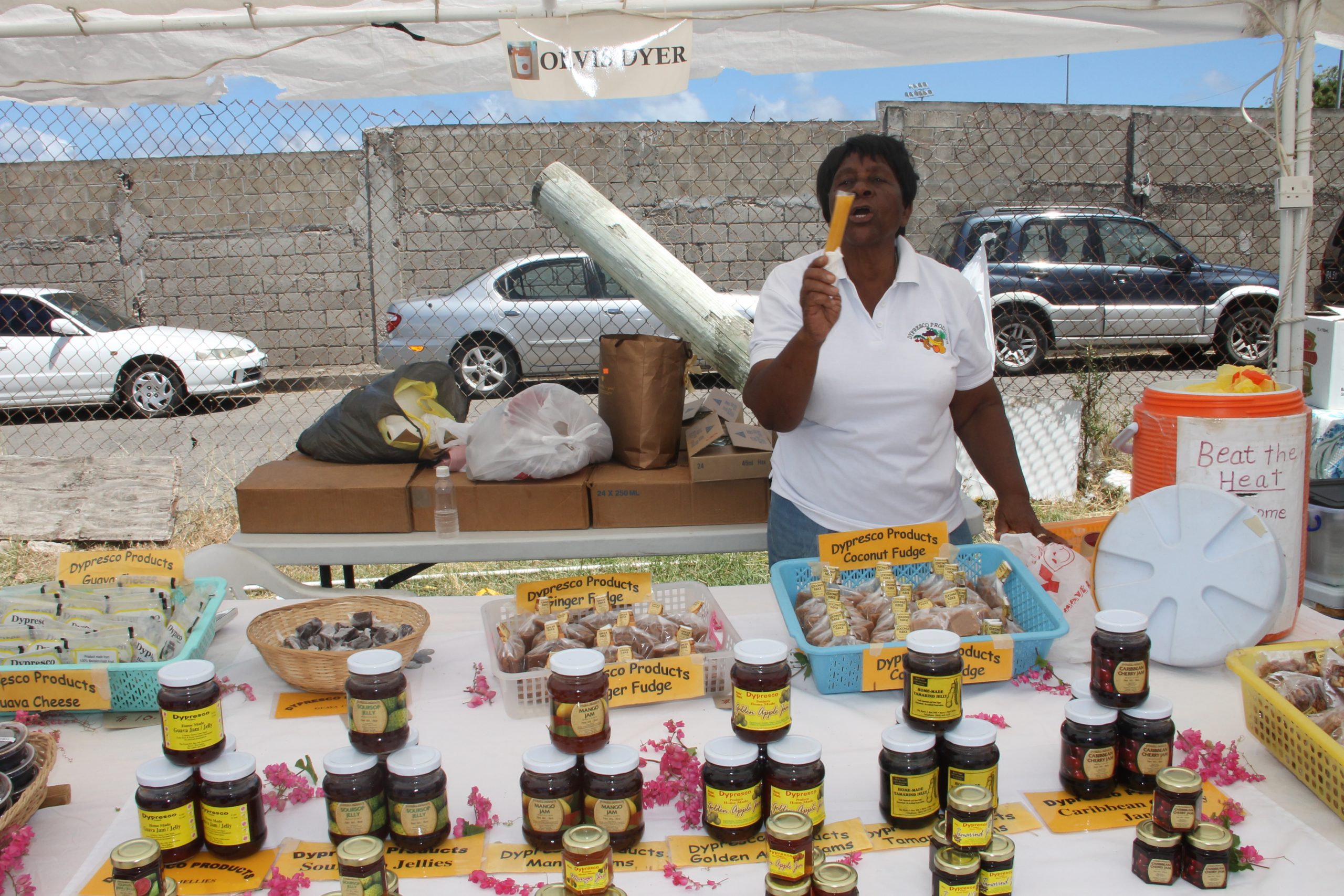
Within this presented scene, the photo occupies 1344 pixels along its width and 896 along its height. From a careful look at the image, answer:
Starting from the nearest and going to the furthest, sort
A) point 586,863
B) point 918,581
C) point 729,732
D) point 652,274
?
point 586,863
point 729,732
point 918,581
point 652,274

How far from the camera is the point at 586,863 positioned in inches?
39.2

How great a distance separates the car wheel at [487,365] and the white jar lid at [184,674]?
23.8 ft

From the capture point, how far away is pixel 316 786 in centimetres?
145

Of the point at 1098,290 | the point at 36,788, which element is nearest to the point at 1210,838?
the point at 36,788

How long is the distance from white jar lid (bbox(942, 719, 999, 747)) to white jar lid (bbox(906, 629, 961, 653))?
0.10 metres

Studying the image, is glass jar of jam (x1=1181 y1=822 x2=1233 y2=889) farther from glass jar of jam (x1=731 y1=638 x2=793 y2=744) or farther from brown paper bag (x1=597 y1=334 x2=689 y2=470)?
brown paper bag (x1=597 y1=334 x2=689 y2=470)

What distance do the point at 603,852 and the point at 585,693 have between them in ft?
0.87

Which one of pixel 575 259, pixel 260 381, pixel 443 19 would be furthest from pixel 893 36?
pixel 260 381

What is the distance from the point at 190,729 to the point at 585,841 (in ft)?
1.92

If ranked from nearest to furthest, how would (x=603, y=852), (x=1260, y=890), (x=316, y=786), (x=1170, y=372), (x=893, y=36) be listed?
(x=603, y=852)
(x=1260, y=890)
(x=316, y=786)
(x=893, y=36)
(x=1170, y=372)

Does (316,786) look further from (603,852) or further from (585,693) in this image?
(603,852)

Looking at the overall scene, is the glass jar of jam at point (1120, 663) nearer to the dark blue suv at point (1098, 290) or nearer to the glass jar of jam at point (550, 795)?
the glass jar of jam at point (550, 795)

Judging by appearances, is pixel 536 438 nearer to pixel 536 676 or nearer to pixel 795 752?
pixel 536 676

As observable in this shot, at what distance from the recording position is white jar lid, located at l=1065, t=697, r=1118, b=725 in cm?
133
